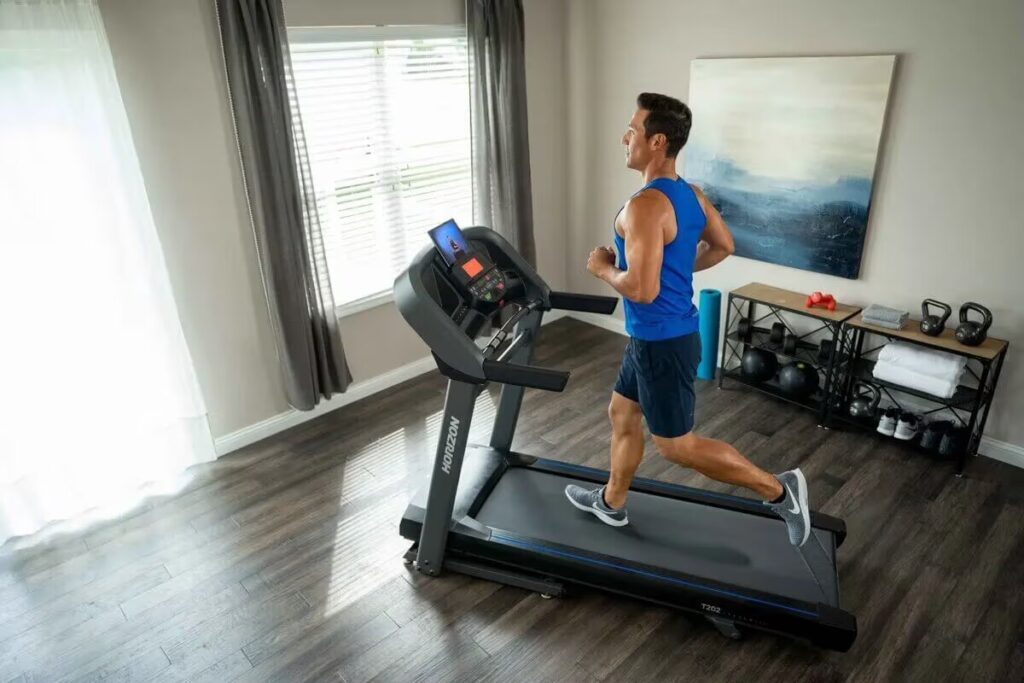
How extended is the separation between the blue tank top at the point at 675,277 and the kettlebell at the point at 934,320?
144 cm

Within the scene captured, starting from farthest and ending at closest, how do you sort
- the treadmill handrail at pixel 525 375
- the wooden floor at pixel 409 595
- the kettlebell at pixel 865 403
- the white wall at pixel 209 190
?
the kettlebell at pixel 865 403 → the white wall at pixel 209 190 → the wooden floor at pixel 409 595 → the treadmill handrail at pixel 525 375

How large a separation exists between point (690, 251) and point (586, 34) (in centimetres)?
268

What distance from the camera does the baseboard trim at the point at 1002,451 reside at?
3066mm

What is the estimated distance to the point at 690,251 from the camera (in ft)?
7.03

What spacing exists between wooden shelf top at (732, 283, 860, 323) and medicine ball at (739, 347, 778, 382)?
305mm

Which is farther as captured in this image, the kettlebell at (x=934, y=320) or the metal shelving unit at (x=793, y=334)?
the metal shelving unit at (x=793, y=334)

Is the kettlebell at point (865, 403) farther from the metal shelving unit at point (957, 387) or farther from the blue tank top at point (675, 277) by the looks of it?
the blue tank top at point (675, 277)

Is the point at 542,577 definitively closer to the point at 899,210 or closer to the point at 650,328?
the point at 650,328

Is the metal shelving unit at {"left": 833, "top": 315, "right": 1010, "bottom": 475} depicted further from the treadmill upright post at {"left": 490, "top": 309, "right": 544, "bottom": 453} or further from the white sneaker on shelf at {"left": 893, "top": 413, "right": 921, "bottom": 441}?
the treadmill upright post at {"left": 490, "top": 309, "right": 544, "bottom": 453}

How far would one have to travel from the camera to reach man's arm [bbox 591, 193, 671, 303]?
2.01 meters

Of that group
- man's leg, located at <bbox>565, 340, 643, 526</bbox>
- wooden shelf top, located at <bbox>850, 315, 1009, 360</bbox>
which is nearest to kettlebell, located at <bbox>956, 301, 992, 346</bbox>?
wooden shelf top, located at <bbox>850, 315, 1009, 360</bbox>

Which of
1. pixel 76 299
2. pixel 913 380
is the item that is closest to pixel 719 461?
pixel 913 380

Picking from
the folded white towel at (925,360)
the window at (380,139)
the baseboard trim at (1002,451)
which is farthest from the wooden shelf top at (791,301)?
the window at (380,139)

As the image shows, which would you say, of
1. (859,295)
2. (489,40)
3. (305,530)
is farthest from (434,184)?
(859,295)
